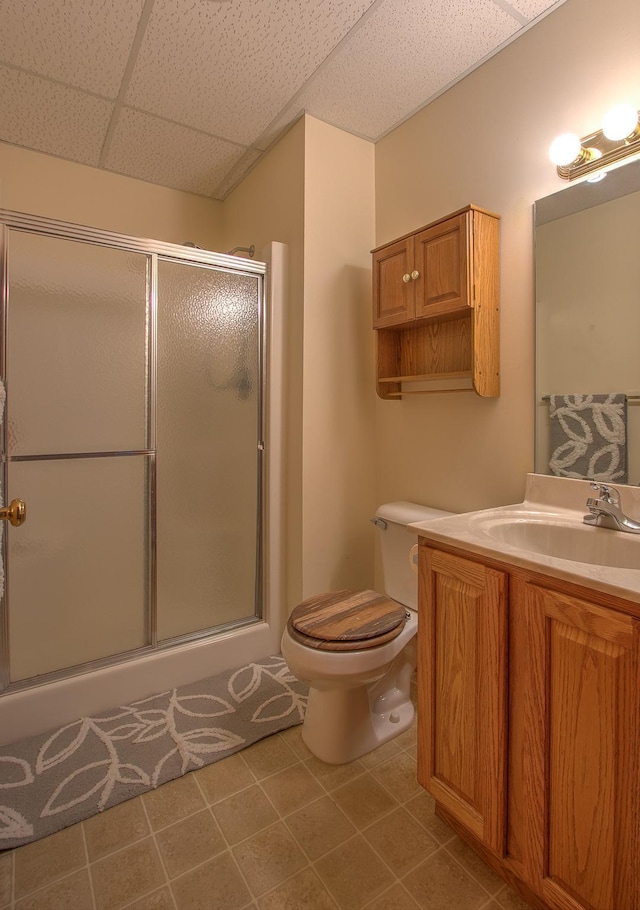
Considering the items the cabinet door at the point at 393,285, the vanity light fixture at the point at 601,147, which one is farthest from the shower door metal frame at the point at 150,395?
the vanity light fixture at the point at 601,147

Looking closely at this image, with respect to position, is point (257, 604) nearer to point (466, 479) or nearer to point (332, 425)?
point (332, 425)

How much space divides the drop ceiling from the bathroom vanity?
1638 mm

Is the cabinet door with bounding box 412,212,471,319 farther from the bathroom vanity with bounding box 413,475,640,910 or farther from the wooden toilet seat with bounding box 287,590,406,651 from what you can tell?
the wooden toilet seat with bounding box 287,590,406,651

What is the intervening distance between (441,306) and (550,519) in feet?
2.71

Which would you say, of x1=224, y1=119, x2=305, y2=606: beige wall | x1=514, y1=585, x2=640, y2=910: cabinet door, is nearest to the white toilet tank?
x1=224, y1=119, x2=305, y2=606: beige wall

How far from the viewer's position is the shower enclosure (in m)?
1.67

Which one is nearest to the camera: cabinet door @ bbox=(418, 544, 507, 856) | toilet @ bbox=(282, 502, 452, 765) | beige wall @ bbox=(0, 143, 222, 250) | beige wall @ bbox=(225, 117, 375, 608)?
cabinet door @ bbox=(418, 544, 507, 856)

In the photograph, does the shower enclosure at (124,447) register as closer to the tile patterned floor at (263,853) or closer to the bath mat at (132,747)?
the bath mat at (132,747)

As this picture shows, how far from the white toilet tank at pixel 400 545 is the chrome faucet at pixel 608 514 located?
58cm

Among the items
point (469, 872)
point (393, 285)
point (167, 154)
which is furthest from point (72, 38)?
point (469, 872)

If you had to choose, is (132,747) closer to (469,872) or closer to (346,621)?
(346,621)

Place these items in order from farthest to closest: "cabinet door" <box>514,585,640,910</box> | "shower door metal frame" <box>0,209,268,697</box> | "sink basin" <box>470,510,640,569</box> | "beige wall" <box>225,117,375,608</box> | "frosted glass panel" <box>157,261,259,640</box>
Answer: "beige wall" <box>225,117,375,608</box> < "frosted glass panel" <box>157,261,259,640</box> < "shower door metal frame" <box>0,209,268,697</box> < "sink basin" <box>470,510,640,569</box> < "cabinet door" <box>514,585,640,910</box>

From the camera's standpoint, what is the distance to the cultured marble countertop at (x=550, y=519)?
0.86 metres

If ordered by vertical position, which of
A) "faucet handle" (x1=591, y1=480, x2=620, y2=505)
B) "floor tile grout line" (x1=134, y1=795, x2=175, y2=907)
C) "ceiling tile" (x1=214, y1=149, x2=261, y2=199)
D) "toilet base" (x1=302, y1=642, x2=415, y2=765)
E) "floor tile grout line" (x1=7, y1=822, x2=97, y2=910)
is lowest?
"floor tile grout line" (x1=7, y1=822, x2=97, y2=910)
